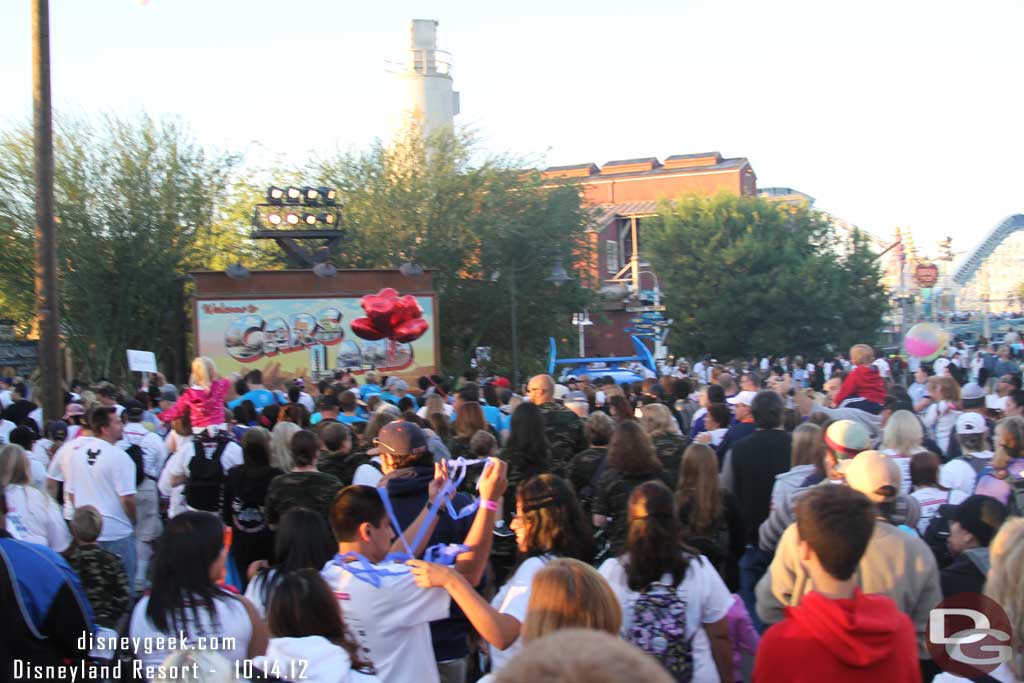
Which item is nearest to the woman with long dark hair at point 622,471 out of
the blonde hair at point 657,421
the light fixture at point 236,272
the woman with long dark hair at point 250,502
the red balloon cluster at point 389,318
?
the blonde hair at point 657,421

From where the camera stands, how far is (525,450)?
6.50 m

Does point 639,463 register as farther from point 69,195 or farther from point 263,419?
point 69,195

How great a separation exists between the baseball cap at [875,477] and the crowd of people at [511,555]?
1 centimetres

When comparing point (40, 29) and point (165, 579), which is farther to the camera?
point (40, 29)

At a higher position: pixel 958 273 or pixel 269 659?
pixel 958 273

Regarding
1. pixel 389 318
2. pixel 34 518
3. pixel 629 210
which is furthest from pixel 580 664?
pixel 629 210

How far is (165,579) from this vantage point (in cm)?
347

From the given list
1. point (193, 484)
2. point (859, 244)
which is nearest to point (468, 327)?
point (859, 244)

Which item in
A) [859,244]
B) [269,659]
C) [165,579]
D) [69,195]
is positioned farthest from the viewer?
[859,244]

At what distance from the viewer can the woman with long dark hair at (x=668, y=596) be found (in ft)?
12.4

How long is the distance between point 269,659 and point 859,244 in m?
41.9

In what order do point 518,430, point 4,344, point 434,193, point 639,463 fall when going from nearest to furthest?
point 639,463, point 518,430, point 4,344, point 434,193

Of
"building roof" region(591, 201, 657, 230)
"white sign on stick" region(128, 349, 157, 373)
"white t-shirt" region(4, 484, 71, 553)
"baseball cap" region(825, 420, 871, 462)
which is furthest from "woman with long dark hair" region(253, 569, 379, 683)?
"building roof" region(591, 201, 657, 230)

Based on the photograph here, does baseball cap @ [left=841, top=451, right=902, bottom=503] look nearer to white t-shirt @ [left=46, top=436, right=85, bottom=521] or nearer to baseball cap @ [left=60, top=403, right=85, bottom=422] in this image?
white t-shirt @ [left=46, top=436, right=85, bottom=521]
